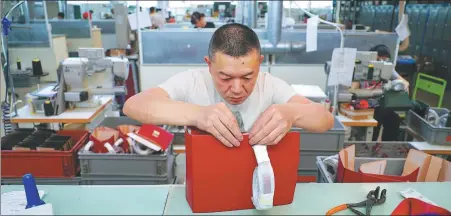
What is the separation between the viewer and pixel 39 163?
205 centimetres

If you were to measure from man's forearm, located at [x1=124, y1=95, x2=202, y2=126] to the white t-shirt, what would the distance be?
0.20 metres

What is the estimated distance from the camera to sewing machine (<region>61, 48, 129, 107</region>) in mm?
2582

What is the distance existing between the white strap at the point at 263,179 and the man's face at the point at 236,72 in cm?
22

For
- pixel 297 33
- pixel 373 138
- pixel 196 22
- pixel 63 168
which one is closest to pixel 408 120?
pixel 373 138

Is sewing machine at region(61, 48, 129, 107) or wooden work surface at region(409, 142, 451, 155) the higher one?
sewing machine at region(61, 48, 129, 107)

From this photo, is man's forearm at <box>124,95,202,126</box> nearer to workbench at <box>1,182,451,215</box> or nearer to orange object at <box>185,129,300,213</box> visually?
orange object at <box>185,129,300,213</box>

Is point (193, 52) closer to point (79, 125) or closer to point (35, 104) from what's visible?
point (79, 125)

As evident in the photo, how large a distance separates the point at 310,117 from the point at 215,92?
0.38 metres

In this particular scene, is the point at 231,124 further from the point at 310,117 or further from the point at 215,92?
the point at 215,92

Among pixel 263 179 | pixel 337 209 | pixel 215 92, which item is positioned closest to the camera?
pixel 263 179

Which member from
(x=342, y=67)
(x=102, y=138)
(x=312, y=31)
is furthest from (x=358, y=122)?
(x=102, y=138)

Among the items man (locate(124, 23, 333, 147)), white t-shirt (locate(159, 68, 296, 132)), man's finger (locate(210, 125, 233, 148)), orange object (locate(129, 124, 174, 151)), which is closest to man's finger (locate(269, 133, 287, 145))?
man (locate(124, 23, 333, 147))

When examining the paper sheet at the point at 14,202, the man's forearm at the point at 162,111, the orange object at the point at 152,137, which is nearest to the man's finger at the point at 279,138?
→ the man's forearm at the point at 162,111

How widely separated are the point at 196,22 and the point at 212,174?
4.56 m
